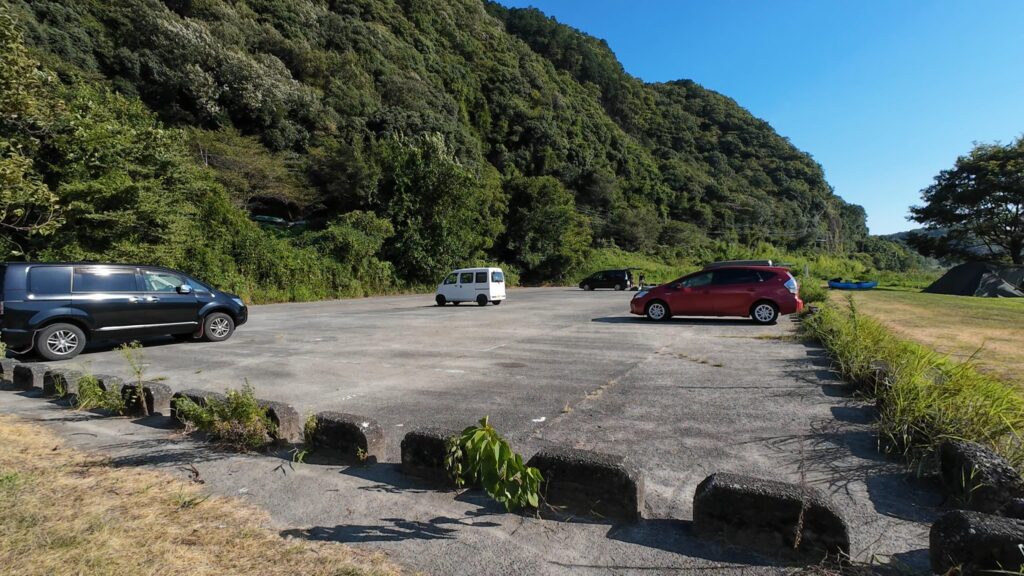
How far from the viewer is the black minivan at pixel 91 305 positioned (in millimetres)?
7648

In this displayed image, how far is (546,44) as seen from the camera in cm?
9519

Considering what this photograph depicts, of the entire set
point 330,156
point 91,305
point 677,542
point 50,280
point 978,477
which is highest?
point 330,156

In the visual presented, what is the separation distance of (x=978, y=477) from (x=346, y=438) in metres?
3.82

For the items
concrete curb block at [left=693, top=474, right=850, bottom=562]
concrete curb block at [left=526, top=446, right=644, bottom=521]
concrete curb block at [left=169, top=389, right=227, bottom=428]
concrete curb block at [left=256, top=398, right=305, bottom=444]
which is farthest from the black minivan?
concrete curb block at [left=693, top=474, right=850, bottom=562]

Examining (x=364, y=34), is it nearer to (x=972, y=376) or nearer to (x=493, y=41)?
(x=493, y=41)

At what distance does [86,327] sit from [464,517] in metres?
9.07

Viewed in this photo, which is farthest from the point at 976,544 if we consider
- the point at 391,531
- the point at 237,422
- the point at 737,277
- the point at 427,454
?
the point at 737,277

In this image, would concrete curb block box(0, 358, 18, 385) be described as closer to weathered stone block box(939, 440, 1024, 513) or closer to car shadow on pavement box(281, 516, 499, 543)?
car shadow on pavement box(281, 516, 499, 543)

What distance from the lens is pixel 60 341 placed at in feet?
26.4

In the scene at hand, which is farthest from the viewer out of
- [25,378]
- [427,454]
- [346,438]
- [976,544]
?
[25,378]

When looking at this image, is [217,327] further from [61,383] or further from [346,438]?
[346,438]

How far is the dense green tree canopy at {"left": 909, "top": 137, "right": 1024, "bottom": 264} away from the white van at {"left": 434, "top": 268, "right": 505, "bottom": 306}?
107ft

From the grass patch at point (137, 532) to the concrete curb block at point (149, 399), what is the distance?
1344 mm

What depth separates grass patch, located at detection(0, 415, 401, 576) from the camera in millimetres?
2168
